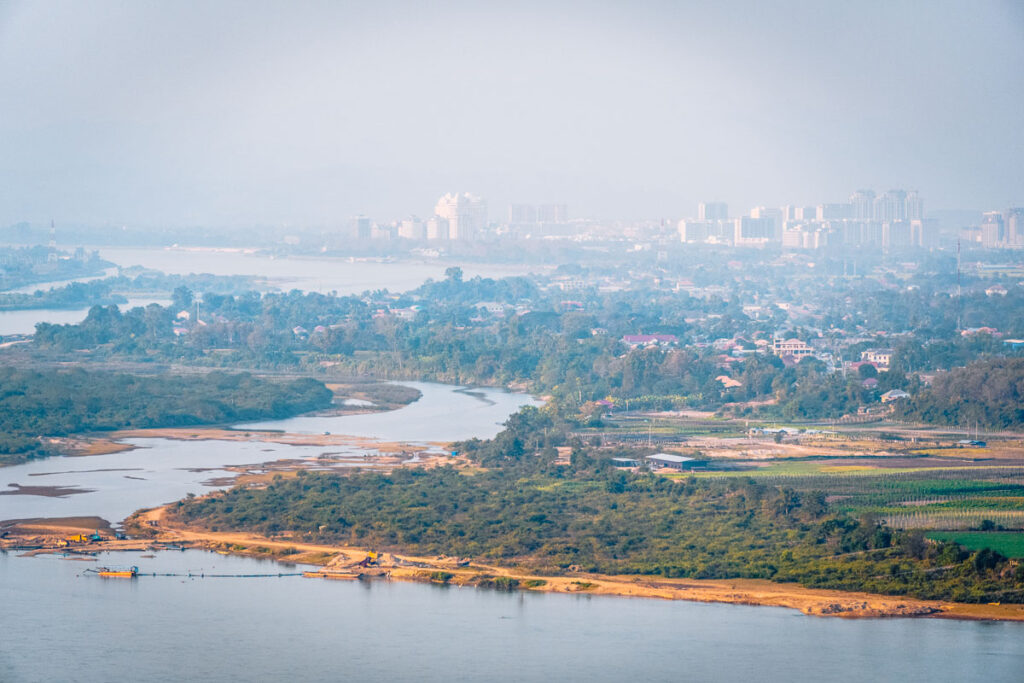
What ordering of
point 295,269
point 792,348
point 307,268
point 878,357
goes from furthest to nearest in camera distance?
point 307,268
point 295,269
point 792,348
point 878,357

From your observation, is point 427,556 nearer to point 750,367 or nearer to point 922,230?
point 750,367

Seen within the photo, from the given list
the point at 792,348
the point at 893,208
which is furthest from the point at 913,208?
the point at 792,348

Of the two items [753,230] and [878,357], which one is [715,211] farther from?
[878,357]

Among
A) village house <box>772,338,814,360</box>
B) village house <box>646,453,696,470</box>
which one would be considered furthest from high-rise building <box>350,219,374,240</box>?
village house <box>646,453,696,470</box>

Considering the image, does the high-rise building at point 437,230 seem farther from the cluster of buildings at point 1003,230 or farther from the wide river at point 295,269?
the cluster of buildings at point 1003,230

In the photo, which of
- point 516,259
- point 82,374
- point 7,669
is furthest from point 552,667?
point 516,259

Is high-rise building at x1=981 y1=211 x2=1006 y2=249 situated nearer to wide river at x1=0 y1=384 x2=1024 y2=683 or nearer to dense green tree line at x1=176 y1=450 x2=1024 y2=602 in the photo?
dense green tree line at x1=176 y1=450 x2=1024 y2=602
